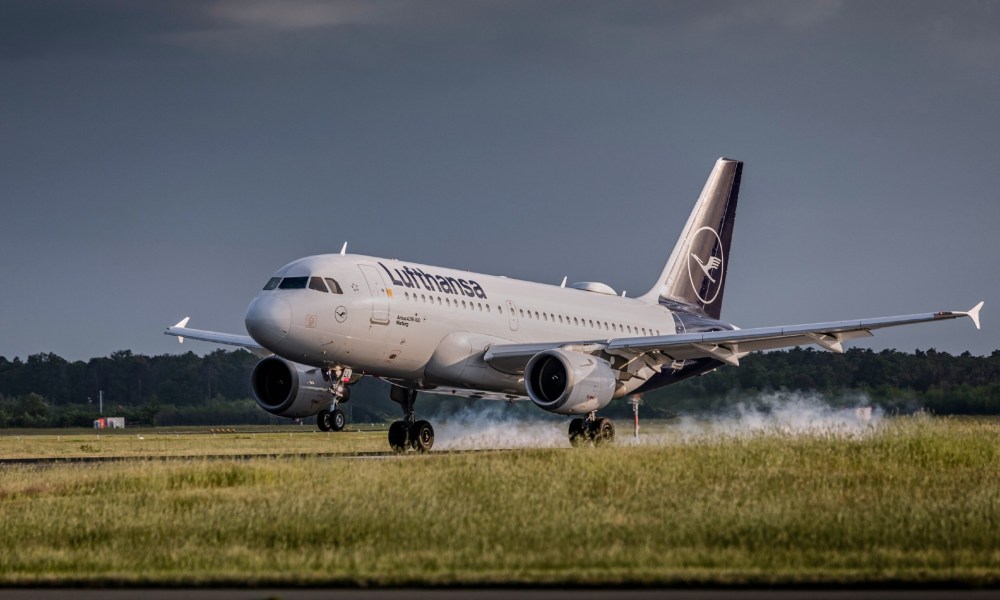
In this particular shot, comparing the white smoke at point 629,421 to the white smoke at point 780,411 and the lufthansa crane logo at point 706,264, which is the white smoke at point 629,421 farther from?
the lufthansa crane logo at point 706,264

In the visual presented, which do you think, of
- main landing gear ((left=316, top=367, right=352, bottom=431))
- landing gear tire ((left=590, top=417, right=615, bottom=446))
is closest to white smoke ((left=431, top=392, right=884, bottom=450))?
landing gear tire ((left=590, top=417, right=615, bottom=446))

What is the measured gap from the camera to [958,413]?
52125mm

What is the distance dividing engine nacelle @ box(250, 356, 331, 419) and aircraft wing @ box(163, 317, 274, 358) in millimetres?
3199

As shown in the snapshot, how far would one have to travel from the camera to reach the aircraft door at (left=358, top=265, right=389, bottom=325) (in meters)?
37.4

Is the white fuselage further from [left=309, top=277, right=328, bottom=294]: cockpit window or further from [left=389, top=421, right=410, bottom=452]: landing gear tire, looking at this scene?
[left=389, top=421, right=410, bottom=452]: landing gear tire

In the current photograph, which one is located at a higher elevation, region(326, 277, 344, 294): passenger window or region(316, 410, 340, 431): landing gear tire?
region(326, 277, 344, 294): passenger window

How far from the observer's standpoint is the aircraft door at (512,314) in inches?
1670

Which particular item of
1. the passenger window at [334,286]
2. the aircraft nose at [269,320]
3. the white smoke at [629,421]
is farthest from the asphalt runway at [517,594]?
the white smoke at [629,421]

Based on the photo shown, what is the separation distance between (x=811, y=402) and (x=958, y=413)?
17.9ft

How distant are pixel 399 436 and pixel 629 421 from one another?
57.4 ft

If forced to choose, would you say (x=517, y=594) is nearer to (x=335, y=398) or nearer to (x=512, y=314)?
(x=335, y=398)

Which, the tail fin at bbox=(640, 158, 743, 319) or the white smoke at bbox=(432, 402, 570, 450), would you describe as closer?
the white smoke at bbox=(432, 402, 570, 450)

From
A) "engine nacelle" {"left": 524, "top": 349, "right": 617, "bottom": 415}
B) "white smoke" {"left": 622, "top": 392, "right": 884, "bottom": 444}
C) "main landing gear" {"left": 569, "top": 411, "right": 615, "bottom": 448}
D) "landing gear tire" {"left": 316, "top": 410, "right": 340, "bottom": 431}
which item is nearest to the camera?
"landing gear tire" {"left": 316, "top": 410, "right": 340, "bottom": 431}

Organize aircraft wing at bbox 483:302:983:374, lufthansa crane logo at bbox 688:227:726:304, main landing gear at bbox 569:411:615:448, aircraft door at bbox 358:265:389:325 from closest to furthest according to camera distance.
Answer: aircraft door at bbox 358:265:389:325, aircraft wing at bbox 483:302:983:374, main landing gear at bbox 569:411:615:448, lufthansa crane logo at bbox 688:227:726:304
